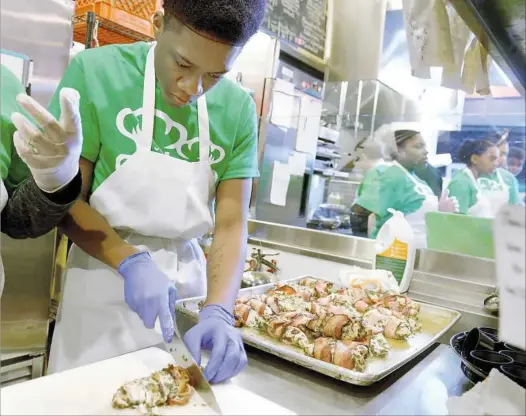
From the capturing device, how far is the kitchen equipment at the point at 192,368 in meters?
0.86

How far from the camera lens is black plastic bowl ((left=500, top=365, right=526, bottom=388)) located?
0.92 metres

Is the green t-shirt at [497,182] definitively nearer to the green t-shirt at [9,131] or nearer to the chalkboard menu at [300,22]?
the green t-shirt at [9,131]

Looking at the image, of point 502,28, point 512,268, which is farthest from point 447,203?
point 512,268

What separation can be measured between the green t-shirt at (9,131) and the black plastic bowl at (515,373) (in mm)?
1074

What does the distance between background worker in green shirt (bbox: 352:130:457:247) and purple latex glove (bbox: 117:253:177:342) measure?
5.88ft

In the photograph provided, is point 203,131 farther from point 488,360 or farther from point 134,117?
point 488,360

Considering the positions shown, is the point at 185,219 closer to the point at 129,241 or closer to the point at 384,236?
the point at 129,241

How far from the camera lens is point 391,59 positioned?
4270 millimetres

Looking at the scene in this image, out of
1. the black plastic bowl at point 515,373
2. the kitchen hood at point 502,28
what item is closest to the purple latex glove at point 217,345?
the black plastic bowl at point 515,373

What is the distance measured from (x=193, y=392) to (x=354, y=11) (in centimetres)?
403

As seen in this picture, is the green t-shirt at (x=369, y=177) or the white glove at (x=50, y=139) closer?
the white glove at (x=50, y=139)

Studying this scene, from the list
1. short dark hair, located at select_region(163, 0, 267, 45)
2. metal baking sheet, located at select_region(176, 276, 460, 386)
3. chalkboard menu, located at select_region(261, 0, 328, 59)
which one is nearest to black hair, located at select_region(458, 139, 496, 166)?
metal baking sheet, located at select_region(176, 276, 460, 386)

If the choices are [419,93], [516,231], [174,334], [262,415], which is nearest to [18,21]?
[174,334]

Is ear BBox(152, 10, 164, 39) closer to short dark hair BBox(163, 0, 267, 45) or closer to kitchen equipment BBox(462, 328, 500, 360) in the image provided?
short dark hair BBox(163, 0, 267, 45)
